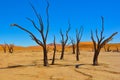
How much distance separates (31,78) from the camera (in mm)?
15125

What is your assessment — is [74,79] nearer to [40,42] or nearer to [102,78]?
[102,78]

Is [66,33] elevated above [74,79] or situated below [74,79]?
above

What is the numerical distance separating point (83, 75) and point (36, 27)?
576cm

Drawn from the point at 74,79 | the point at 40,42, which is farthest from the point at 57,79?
the point at 40,42

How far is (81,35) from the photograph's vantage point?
31.4m

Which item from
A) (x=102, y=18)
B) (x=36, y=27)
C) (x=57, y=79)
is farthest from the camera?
(x=102, y=18)

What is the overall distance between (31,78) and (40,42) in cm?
611

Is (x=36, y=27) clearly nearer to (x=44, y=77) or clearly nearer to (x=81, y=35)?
(x=44, y=77)

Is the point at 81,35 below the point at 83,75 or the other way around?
the other way around

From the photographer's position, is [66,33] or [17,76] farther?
[66,33]

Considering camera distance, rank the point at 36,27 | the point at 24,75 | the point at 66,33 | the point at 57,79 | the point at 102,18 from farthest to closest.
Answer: the point at 66,33, the point at 102,18, the point at 36,27, the point at 24,75, the point at 57,79

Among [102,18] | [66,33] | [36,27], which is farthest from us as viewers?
[66,33]

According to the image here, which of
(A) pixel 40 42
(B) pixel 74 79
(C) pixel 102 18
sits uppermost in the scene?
(C) pixel 102 18

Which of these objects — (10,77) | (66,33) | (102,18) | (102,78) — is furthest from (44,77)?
(66,33)
